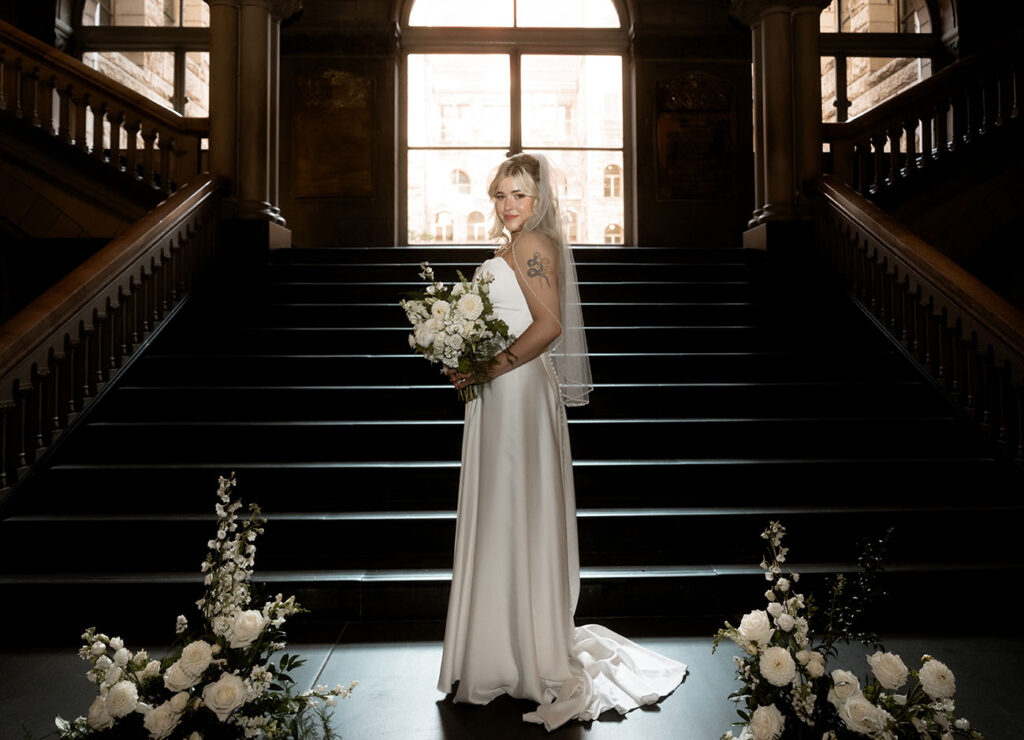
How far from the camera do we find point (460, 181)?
10523 mm

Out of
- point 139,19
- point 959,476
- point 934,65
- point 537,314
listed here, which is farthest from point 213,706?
point 934,65

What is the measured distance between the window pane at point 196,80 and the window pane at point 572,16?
4498 millimetres

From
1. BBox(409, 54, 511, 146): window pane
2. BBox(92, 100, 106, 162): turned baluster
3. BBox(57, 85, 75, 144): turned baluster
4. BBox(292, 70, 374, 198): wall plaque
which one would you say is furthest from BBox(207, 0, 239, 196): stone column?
BBox(409, 54, 511, 146): window pane

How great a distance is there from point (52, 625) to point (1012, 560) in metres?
4.82

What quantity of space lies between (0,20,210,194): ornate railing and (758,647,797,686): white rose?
7.01 meters

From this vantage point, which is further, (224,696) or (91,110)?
(91,110)

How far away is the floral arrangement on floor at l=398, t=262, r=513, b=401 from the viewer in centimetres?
237

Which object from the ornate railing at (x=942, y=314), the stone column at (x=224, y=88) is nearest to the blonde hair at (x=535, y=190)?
the ornate railing at (x=942, y=314)

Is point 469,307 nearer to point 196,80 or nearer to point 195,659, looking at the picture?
point 195,659

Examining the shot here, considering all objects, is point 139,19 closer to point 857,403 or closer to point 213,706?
point 857,403

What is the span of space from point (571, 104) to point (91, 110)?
626cm

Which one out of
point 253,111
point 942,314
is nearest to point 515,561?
point 942,314

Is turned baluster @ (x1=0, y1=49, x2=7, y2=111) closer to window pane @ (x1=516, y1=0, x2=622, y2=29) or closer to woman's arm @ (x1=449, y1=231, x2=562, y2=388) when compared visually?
window pane @ (x1=516, y1=0, x2=622, y2=29)

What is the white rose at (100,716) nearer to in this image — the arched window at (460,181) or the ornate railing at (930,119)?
the ornate railing at (930,119)
